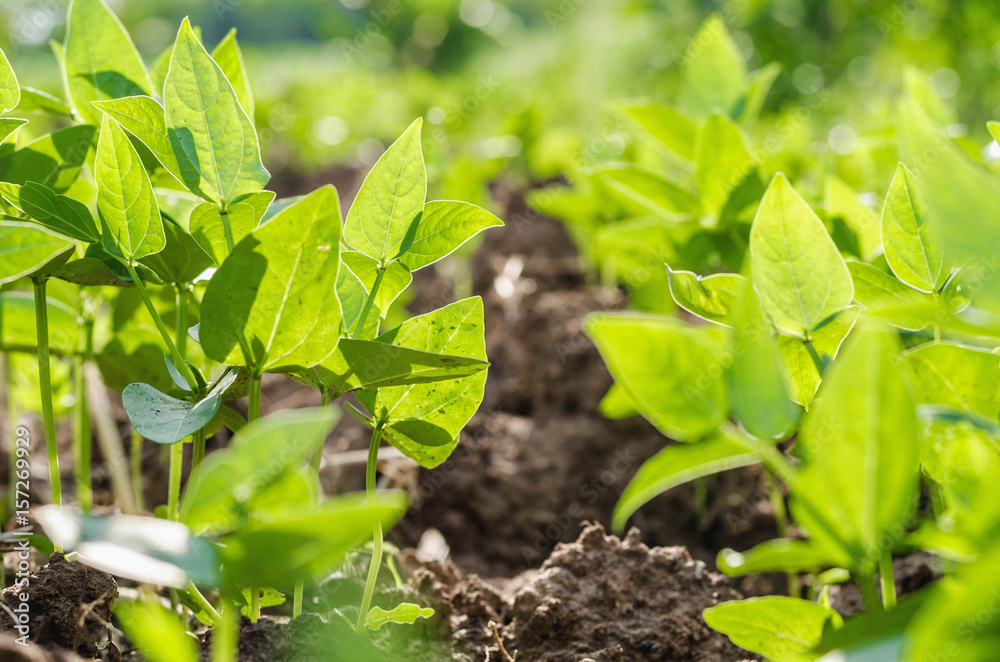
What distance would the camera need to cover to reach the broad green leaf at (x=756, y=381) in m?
0.39

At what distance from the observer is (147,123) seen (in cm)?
57

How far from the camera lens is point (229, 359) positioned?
20.7 inches

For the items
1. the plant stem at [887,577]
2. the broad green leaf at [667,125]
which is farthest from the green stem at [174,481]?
the broad green leaf at [667,125]

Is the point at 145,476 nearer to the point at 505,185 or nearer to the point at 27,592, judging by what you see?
the point at 27,592

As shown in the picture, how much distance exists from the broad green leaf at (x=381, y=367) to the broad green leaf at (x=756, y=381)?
19 centimetres

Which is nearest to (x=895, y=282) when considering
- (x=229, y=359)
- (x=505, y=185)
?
(x=229, y=359)

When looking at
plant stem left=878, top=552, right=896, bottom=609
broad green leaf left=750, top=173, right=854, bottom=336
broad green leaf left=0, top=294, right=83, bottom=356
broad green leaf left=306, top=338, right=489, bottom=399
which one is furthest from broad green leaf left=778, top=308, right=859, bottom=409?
broad green leaf left=0, top=294, right=83, bottom=356

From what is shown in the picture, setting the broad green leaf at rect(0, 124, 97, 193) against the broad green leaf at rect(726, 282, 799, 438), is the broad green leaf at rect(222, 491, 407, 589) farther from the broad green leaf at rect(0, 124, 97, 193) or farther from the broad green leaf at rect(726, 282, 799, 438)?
the broad green leaf at rect(0, 124, 97, 193)

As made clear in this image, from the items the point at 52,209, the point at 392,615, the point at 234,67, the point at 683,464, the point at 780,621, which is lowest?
the point at 392,615

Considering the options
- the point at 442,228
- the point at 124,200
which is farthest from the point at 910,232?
the point at 124,200

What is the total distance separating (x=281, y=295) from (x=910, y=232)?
48 centimetres

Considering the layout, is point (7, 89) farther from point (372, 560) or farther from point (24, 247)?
point (372, 560)

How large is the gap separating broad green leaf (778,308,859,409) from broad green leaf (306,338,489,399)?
24cm

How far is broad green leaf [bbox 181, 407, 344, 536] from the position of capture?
14.6 inches
